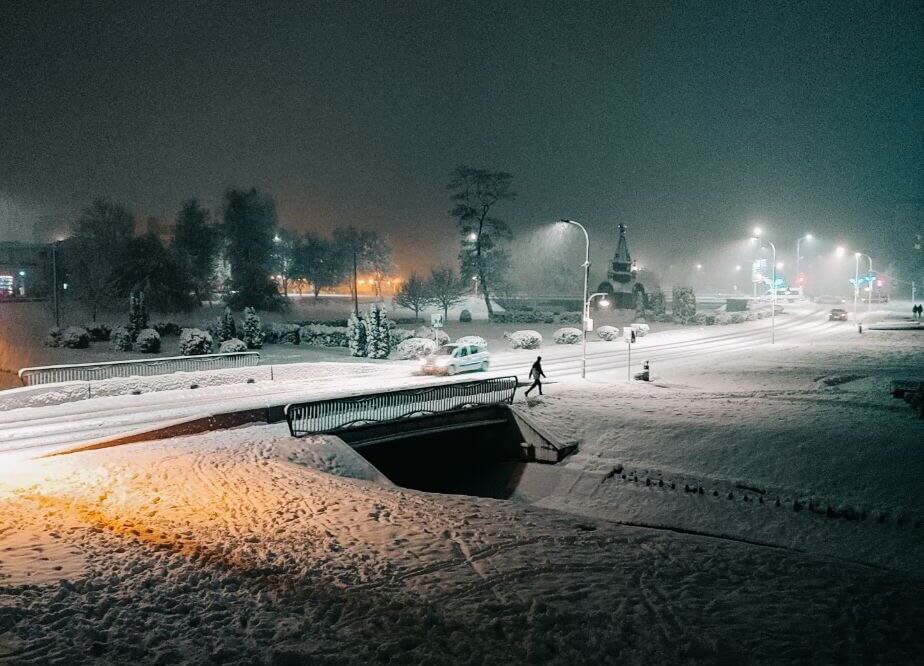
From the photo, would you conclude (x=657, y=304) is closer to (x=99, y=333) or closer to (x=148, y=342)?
(x=148, y=342)

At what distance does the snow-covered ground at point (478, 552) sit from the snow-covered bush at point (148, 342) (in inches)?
642

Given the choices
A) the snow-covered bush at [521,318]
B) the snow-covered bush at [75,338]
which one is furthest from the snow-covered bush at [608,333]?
the snow-covered bush at [75,338]

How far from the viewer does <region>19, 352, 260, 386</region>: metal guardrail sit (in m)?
25.9

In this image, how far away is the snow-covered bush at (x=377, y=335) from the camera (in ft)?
128

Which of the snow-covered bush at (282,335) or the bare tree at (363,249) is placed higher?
the bare tree at (363,249)

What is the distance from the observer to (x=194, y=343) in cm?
3584

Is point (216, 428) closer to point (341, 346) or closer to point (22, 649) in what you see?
point (22, 649)

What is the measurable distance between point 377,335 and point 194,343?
1037 centimetres

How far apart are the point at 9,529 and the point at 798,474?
59.0 feet

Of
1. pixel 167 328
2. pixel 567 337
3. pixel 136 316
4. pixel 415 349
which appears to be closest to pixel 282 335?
pixel 167 328

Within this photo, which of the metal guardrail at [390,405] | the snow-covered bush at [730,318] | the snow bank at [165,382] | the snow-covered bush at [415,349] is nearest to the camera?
the metal guardrail at [390,405]

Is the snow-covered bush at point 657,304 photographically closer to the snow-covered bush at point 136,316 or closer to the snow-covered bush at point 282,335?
the snow-covered bush at point 282,335

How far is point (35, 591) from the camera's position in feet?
25.5

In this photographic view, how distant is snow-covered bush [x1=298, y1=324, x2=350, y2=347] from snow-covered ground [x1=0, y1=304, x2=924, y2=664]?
76.2 ft
